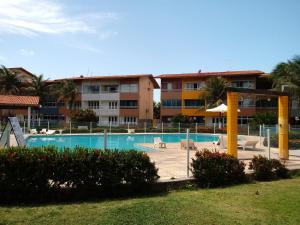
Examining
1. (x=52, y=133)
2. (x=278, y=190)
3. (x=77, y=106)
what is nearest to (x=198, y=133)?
(x=52, y=133)

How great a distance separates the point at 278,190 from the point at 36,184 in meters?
5.98

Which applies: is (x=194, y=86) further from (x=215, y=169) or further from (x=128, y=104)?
(x=215, y=169)

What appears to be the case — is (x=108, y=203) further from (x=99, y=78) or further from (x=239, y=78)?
(x=99, y=78)

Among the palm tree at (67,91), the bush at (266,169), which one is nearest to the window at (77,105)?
the palm tree at (67,91)

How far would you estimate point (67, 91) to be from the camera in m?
57.5

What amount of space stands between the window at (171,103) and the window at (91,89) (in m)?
11.7

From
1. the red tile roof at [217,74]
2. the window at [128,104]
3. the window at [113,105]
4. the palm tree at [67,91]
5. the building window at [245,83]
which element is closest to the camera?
the red tile roof at [217,74]

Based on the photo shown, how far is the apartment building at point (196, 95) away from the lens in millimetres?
51031

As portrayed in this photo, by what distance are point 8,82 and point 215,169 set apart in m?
55.0

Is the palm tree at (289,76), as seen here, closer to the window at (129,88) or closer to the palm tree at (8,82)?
the window at (129,88)

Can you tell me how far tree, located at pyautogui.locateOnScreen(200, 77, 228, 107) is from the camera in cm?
4860

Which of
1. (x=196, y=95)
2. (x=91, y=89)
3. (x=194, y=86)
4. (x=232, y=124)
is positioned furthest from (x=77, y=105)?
(x=232, y=124)

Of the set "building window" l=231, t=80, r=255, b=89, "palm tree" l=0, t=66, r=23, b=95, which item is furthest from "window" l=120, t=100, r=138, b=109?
"palm tree" l=0, t=66, r=23, b=95

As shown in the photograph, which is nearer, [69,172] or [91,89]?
[69,172]
